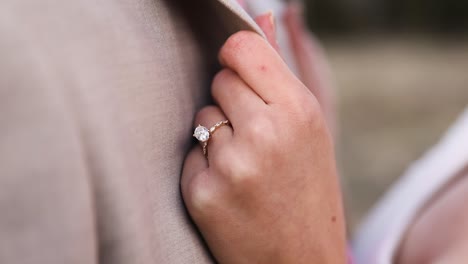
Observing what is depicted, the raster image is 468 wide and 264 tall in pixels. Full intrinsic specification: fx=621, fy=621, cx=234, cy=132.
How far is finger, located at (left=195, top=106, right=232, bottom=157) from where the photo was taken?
487 mm

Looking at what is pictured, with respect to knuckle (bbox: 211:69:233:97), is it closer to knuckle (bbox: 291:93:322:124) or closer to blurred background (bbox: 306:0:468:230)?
knuckle (bbox: 291:93:322:124)

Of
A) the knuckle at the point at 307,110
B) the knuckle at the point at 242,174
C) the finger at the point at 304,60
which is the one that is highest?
the knuckle at the point at 307,110

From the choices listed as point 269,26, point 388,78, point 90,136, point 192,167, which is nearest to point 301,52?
point 269,26

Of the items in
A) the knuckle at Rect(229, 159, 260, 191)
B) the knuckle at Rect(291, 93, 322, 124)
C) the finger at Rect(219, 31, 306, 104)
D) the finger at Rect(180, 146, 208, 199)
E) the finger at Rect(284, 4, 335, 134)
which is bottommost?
the finger at Rect(284, 4, 335, 134)

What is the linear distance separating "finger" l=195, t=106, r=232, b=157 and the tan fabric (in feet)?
0.08

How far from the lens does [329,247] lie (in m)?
0.55

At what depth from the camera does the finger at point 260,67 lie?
0.50 metres

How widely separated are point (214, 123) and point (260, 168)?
0.21 ft

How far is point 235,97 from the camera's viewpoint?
505 millimetres

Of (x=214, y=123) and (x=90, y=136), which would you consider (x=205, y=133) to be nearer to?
(x=214, y=123)

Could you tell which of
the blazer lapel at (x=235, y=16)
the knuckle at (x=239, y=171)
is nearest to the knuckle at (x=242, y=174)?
the knuckle at (x=239, y=171)

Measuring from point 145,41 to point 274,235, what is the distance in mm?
184

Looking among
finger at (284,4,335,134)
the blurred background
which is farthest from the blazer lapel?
the blurred background

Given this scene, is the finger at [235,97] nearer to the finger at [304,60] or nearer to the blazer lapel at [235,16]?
the blazer lapel at [235,16]
